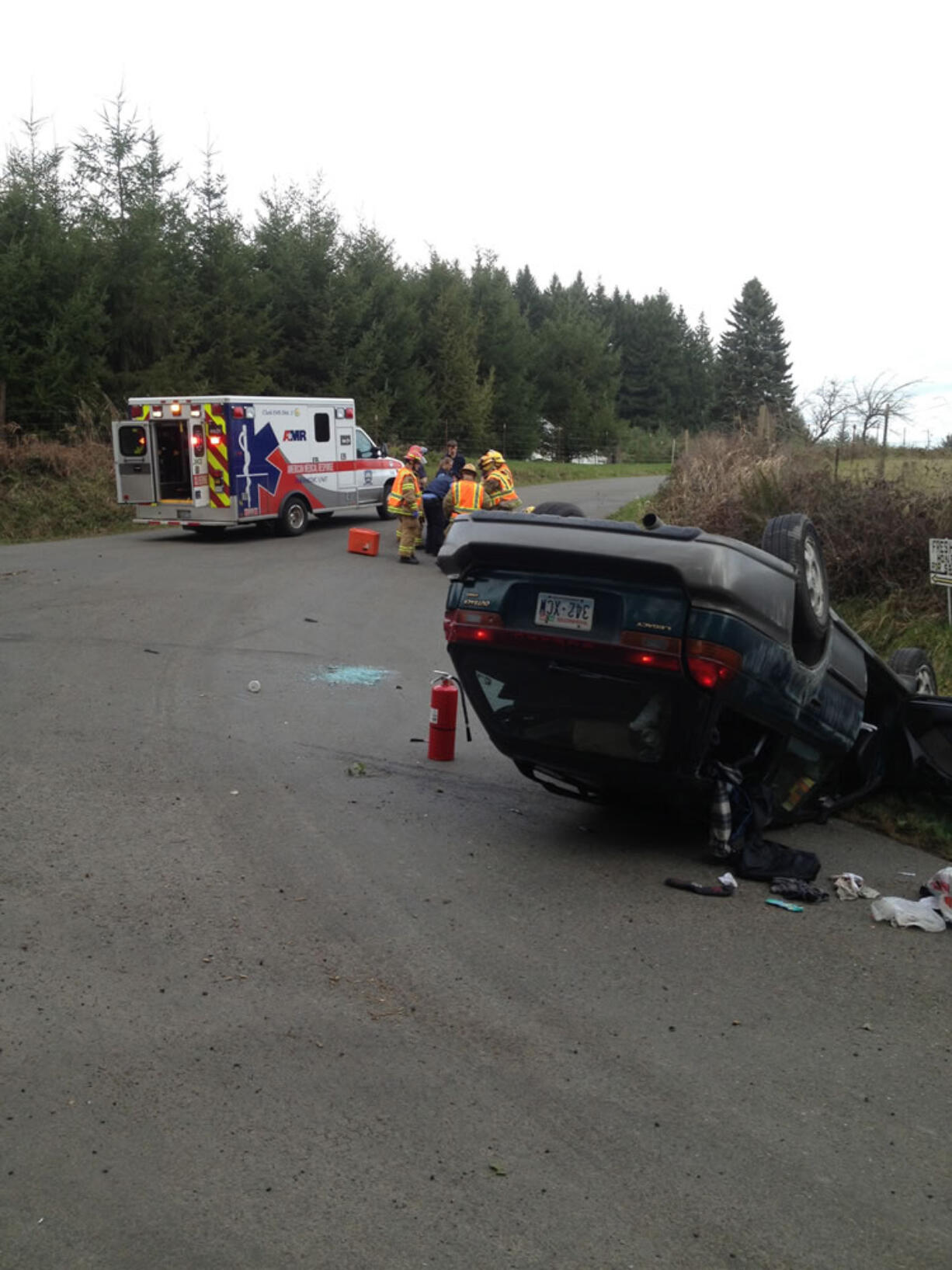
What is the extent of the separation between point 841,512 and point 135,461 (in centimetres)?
1314

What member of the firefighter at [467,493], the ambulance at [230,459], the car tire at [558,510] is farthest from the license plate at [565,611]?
the ambulance at [230,459]

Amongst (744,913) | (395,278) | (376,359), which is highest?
(395,278)

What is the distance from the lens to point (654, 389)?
3863 inches

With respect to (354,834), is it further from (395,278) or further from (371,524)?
(395,278)

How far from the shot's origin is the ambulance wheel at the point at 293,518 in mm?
22953

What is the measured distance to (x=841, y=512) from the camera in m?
13.7

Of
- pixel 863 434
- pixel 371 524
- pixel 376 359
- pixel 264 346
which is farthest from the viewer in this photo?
pixel 376 359

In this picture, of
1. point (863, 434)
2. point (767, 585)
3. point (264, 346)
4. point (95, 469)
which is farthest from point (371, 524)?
point (767, 585)

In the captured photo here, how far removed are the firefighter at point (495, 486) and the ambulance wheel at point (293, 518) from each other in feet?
20.4

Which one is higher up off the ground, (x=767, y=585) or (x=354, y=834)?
(x=767, y=585)

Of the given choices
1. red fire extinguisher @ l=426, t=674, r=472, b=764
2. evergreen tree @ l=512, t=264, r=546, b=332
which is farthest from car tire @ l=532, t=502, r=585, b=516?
evergreen tree @ l=512, t=264, r=546, b=332

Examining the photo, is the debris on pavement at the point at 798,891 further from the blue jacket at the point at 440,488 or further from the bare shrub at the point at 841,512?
the blue jacket at the point at 440,488

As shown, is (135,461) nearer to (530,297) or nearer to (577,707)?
(577,707)

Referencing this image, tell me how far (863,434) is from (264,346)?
26064mm
